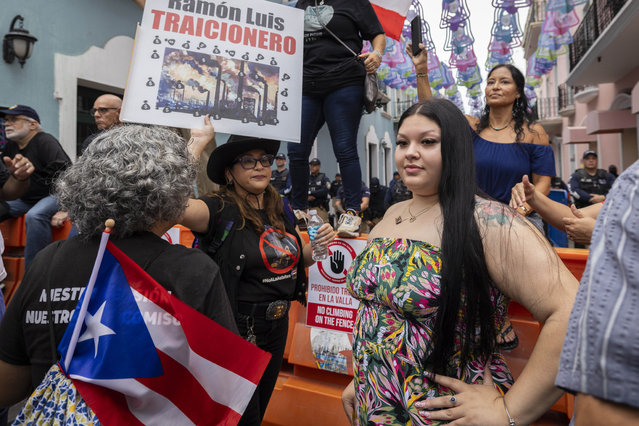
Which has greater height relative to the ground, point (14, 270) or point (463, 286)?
point (463, 286)

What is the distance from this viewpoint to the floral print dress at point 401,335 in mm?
1497

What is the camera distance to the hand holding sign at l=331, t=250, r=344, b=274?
121 inches

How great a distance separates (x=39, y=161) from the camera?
15.1 ft

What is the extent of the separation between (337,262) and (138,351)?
1.91 metres

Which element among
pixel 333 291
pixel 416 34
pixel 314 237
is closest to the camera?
pixel 314 237

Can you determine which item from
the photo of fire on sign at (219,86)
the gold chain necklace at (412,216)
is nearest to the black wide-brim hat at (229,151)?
the photo of fire on sign at (219,86)

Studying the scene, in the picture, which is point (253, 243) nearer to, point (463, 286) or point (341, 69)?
point (463, 286)

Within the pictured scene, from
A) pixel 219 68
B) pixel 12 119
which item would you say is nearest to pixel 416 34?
pixel 219 68

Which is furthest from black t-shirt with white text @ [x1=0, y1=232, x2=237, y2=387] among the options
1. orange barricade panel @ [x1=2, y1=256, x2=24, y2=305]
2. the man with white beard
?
orange barricade panel @ [x1=2, y1=256, x2=24, y2=305]

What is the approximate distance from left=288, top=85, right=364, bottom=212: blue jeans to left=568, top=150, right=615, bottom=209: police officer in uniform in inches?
303

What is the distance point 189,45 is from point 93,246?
1753 millimetres

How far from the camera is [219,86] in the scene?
2.78m

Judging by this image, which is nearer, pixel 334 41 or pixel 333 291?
pixel 333 291

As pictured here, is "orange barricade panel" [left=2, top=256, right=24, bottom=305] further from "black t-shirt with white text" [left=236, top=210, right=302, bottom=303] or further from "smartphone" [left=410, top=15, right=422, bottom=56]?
"smartphone" [left=410, top=15, right=422, bottom=56]
